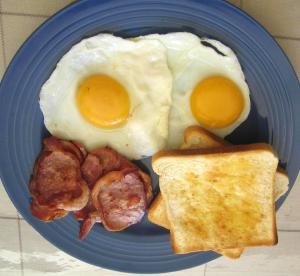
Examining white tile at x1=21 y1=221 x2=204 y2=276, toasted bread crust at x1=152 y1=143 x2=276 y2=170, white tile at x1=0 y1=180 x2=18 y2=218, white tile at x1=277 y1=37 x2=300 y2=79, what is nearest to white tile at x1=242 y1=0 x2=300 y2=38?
white tile at x1=277 y1=37 x2=300 y2=79

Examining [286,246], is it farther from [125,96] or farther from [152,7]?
[152,7]

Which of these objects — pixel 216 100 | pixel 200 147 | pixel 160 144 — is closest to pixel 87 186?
pixel 160 144

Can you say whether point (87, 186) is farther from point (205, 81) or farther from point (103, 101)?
point (205, 81)

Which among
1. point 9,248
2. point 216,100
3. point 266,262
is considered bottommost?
point 266,262

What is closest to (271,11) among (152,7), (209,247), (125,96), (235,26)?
(235,26)

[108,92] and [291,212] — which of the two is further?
[291,212]

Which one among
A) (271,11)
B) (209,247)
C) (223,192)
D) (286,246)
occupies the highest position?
(271,11)
